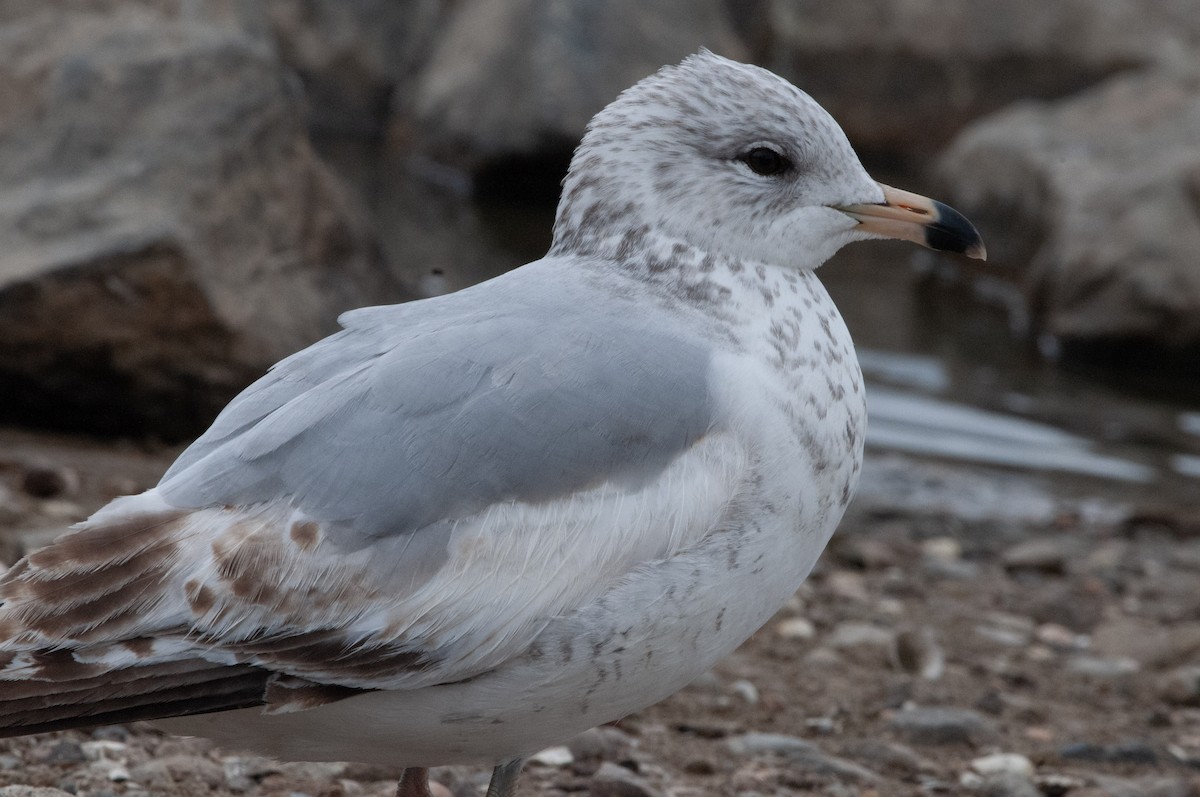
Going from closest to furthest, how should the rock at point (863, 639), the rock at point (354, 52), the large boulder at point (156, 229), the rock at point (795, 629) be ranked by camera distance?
the rock at point (863, 639) < the rock at point (795, 629) < the large boulder at point (156, 229) < the rock at point (354, 52)

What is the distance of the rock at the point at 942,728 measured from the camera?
454cm

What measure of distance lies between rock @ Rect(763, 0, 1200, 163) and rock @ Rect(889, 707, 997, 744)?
36.5 feet

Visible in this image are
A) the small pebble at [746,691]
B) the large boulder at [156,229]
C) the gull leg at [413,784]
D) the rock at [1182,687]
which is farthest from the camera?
the large boulder at [156,229]

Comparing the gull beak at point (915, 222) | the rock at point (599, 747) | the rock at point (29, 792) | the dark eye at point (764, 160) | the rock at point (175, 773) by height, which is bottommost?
the rock at point (175, 773)

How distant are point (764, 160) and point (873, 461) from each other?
442 cm

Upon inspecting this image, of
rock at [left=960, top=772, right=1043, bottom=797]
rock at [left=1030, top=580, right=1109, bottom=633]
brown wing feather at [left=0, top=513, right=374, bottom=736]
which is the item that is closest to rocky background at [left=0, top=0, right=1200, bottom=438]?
rock at [left=1030, top=580, right=1109, bottom=633]

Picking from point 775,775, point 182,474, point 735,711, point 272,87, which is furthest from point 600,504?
point 272,87

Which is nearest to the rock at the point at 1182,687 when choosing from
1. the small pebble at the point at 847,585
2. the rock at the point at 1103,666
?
the rock at the point at 1103,666

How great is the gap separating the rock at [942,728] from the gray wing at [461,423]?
192cm

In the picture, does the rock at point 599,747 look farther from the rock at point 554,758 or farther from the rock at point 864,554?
the rock at point 864,554

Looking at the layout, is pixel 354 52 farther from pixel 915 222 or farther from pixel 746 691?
pixel 915 222

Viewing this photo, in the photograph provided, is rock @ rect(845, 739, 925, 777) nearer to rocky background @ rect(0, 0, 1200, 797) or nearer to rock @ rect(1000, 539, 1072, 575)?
rocky background @ rect(0, 0, 1200, 797)

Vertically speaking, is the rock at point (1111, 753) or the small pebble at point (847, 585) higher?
the small pebble at point (847, 585)

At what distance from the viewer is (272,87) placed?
22.6ft
